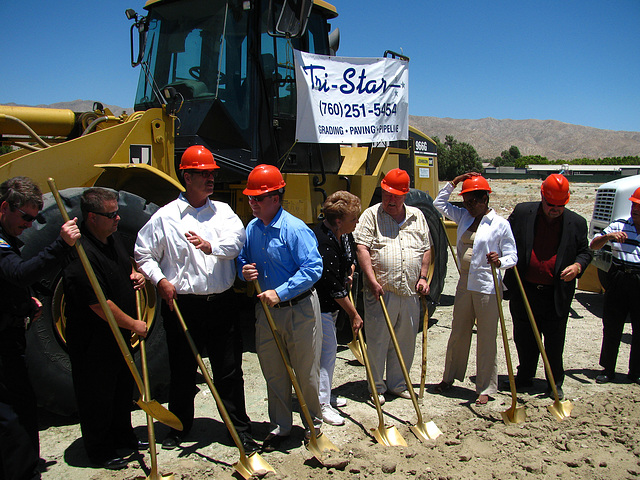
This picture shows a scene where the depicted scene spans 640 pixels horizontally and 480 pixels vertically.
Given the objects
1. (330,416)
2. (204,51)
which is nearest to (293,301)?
(330,416)

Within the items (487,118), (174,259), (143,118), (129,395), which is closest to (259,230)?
(174,259)

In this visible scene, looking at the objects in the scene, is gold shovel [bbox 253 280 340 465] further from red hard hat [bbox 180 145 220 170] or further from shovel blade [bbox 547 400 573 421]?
shovel blade [bbox 547 400 573 421]

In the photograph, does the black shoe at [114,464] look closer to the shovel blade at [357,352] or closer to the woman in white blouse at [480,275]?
the shovel blade at [357,352]

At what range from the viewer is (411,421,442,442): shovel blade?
3.82m

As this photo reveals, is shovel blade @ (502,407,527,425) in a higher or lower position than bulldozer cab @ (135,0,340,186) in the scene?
lower

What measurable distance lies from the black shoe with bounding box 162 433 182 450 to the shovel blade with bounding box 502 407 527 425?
245 cm

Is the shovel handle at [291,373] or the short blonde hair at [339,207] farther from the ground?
the short blonde hair at [339,207]

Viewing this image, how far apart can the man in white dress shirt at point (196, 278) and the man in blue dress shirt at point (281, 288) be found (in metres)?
0.17

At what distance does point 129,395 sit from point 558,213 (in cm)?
375

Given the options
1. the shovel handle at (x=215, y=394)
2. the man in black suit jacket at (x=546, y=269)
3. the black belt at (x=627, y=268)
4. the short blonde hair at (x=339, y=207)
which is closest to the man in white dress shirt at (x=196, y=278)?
the shovel handle at (x=215, y=394)

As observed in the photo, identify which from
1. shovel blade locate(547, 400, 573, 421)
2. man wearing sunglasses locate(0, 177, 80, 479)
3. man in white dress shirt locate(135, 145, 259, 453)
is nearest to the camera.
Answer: man wearing sunglasses locate(0, 177, 80, 479)

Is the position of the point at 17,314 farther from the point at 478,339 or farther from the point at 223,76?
the point at 478,339

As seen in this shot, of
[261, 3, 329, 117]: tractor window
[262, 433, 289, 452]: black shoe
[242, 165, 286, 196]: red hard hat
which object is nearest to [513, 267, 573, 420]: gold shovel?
[262, 433, 289, 452]: black shoe

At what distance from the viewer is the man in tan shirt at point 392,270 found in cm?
441
